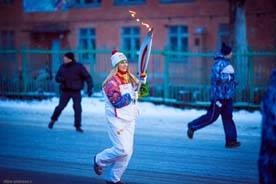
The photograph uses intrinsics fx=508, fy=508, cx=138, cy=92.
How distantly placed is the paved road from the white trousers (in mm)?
568

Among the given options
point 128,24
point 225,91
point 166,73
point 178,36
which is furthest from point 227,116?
point 128,24

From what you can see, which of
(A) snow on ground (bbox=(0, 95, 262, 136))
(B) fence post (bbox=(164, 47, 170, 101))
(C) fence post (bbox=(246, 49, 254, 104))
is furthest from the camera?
(B) fence post (bbox=(164, 47, 170, 101))

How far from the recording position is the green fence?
13.9 meters

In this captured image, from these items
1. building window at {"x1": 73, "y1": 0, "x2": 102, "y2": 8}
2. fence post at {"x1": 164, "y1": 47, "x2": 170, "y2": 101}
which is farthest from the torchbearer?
building window at {"x1": 73, "y1": 0, "x2": 102, "y2": 8}

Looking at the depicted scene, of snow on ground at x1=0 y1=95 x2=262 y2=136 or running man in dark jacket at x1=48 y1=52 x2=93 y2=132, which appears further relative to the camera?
snow on ground at x1=0 y1=95 x2=262 y2=136

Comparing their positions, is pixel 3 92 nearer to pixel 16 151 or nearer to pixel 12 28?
pixel 16 151

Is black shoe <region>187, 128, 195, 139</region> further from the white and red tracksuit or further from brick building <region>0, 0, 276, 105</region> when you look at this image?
brick building <region>0, 0, 276, 105</region>

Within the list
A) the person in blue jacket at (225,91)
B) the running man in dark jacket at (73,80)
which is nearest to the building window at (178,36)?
the running man in dark jacket at (73,80)

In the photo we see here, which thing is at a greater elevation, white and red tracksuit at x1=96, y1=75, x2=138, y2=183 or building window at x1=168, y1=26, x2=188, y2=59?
building window at x1=168, y1=26, x2=188, y2=59

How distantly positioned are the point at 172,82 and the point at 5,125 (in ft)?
18.0

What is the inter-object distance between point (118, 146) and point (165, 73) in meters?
9.46

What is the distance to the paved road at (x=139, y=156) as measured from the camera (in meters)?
6.99

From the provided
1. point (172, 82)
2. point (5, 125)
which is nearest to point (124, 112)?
point (5, 125)

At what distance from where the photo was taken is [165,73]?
15477 mm
